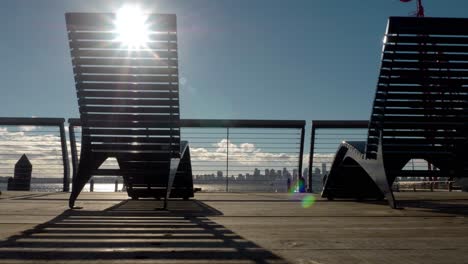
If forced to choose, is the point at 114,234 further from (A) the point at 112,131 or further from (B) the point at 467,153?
(B) the point at 467,153

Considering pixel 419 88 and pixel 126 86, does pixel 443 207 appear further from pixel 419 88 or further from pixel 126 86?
pixel 126 86

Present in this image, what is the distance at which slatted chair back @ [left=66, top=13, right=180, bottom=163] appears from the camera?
5492mm

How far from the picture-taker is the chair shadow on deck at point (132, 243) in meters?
2.32

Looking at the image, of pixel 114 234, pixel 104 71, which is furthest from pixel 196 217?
pixel 104 71

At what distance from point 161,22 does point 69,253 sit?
379cm

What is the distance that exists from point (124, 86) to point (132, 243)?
3.35 meters

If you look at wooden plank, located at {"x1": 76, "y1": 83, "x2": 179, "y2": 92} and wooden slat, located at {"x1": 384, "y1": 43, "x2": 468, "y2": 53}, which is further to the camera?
wooden plank, located at {"x1": 76, "y1": 83, "x2": 179, "y2": 92}

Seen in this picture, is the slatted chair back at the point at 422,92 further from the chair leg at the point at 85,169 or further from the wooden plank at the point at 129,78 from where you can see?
the chair leg at the point at 85,169

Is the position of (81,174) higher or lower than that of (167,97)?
lower

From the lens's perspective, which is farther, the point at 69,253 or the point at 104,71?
the point at 104,71

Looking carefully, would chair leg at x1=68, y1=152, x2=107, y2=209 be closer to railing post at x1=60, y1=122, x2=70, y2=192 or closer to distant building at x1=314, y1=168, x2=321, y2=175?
railing post at x1=60, y1=122, x2=70, y2=192

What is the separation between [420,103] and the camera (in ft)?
18.7

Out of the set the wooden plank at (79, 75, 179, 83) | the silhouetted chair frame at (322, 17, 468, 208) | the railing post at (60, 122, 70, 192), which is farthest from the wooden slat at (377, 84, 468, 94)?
the railing post at (60, 122, 70, 192)

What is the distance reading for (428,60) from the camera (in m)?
5.50
